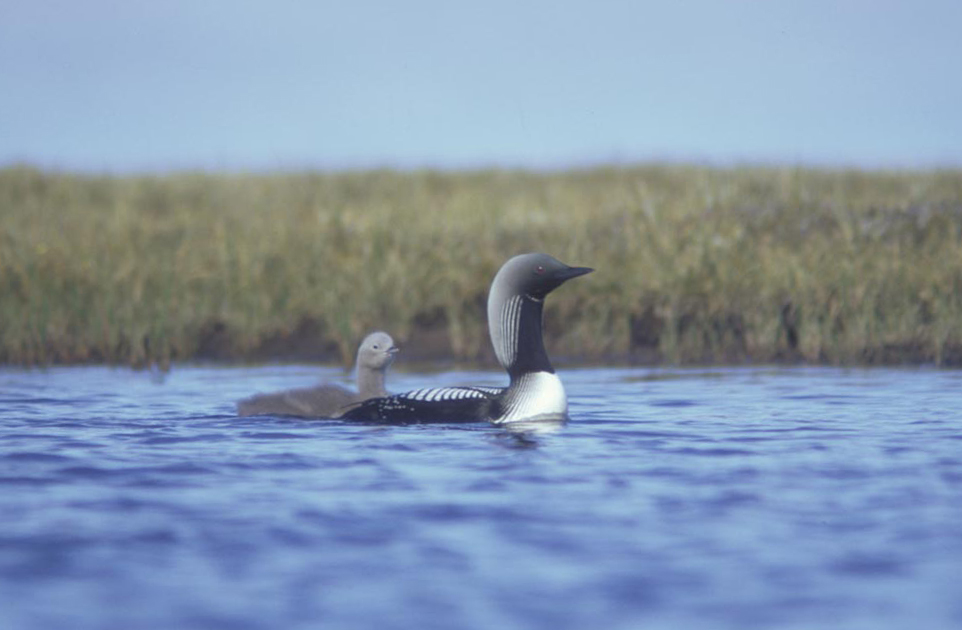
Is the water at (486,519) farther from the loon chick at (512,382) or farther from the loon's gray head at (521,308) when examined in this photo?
the loon's gray head at (521,308)

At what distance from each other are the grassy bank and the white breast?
4355 mm

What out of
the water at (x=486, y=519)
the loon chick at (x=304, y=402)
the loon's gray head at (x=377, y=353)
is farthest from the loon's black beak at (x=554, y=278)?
the loon chick at (x=304, y=402)

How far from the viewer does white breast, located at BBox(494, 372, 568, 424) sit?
7.65 metres

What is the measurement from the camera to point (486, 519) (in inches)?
214

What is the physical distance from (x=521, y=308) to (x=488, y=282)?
532 cm

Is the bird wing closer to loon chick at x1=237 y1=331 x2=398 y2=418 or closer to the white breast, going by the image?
the white breast

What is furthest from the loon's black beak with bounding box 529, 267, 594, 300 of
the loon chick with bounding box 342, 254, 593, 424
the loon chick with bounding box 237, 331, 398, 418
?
the loon chick with bounding box 237, 331, 398, 418

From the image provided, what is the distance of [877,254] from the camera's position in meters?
12.9

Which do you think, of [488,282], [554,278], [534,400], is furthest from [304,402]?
[488,282]

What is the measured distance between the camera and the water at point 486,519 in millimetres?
4285

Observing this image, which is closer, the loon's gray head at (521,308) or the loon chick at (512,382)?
the loon chick at (512,382)

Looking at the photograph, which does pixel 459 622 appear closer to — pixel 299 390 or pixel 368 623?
pixel 368 623

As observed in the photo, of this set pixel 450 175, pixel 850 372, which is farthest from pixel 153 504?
pixel 450 175

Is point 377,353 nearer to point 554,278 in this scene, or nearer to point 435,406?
point 435,406
